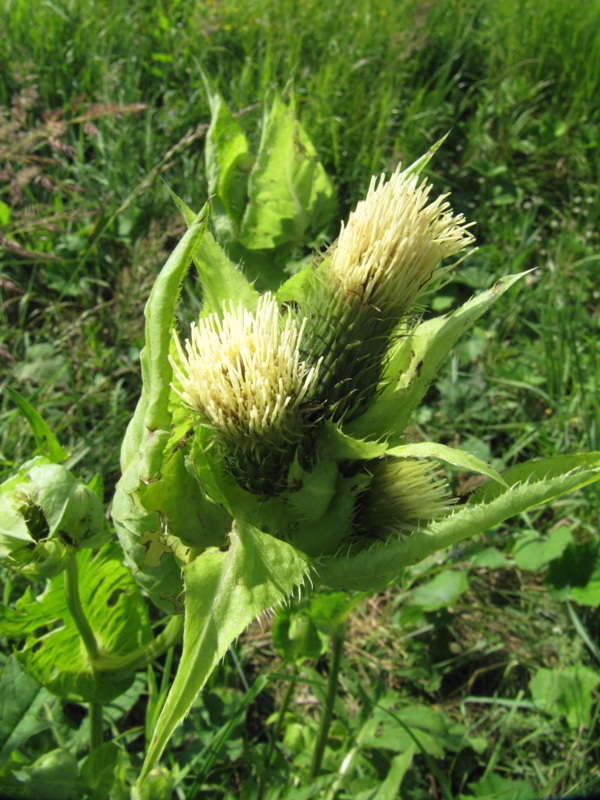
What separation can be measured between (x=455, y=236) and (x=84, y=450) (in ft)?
5.66

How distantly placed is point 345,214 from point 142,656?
9.06 ft

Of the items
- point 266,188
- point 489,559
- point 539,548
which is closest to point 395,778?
point 489,559

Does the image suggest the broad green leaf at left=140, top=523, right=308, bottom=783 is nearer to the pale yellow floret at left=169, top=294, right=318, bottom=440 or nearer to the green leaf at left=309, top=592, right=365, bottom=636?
the pale yellow floret at left=169, top=294, right=318, bottom=440

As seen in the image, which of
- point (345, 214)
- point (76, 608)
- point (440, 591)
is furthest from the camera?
point (345, 214)

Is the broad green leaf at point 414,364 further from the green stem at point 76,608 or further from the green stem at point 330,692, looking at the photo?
the green stem at point 330,692

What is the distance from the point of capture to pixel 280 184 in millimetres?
1821

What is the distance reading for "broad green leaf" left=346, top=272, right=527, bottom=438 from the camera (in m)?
1.29

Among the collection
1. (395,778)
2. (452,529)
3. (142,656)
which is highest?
(452,529)

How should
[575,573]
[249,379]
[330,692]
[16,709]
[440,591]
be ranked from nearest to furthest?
1. [249,379]
2. [16,709]
3. [330,692]
4. [440,591]
5. [575,573]

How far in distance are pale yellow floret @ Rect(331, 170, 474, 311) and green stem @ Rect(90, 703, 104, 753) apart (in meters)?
1.20

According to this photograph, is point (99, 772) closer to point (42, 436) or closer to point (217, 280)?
point (42, 436)

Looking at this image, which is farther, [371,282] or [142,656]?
[142,656]

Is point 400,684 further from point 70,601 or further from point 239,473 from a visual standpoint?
point 239,473

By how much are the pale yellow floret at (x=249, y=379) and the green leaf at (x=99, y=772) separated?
876 millimetres
